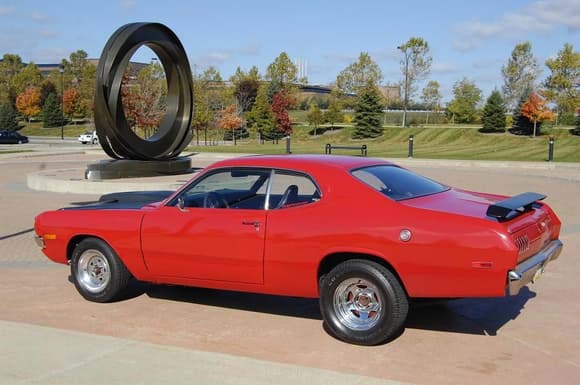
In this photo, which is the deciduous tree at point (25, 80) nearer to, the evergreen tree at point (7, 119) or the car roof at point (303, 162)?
the evergreen tree at point (7, 119)

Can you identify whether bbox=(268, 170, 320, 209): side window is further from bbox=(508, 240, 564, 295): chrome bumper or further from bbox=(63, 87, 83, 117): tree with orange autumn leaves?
bbox=(63, 87, 83, 117): tree with orange autumn leaves

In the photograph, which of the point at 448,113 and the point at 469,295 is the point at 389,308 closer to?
the point at 469,295

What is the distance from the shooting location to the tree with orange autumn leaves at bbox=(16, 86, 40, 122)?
278ft

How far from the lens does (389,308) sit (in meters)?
5.15

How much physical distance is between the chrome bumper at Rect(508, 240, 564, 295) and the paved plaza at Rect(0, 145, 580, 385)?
578 millimetres

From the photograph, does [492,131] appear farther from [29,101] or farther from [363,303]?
[29,101]

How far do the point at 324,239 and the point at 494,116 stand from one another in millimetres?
50201

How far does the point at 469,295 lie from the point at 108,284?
364cm

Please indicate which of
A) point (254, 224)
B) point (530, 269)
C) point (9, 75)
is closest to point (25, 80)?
point (9, 75)

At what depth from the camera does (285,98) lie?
62.0 metres

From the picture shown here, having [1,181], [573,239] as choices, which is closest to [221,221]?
[573,239]

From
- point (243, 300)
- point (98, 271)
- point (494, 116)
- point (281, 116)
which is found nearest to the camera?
point (98, 271)

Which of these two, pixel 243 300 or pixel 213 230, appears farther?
pixel 243 300

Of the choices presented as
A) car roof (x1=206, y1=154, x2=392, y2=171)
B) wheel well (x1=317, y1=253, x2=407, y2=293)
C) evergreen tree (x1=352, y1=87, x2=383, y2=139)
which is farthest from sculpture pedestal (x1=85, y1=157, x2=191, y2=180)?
evergreen tree (x1=352, y1=87, x2=383, y2=139)
